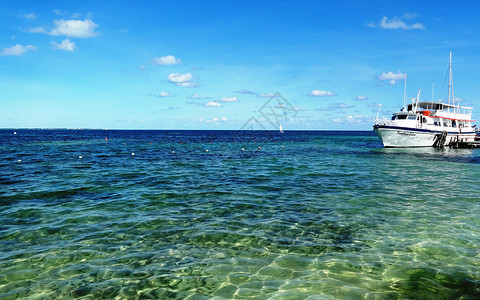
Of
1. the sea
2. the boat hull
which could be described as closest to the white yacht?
the boat hull

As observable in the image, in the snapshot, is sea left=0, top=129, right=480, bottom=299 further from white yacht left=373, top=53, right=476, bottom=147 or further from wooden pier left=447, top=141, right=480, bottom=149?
wooden pier left=447, top=141, right=480, bottom=149

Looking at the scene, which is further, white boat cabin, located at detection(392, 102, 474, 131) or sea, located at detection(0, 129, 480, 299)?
white boat cabin, located at detection(392, 102, 474, 131)

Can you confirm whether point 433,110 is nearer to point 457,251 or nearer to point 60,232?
point 457,251

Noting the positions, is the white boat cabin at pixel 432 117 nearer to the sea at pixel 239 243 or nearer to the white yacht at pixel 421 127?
the white yacht at pixel 421 127

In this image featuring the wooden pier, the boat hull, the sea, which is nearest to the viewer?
the sea

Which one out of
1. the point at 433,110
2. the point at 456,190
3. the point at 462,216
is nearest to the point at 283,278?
the point at 462,216

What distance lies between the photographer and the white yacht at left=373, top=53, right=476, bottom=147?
47031 mm

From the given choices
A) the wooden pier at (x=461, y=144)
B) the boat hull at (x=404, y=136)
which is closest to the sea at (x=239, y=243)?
the boat hull at (x=404, y=136)

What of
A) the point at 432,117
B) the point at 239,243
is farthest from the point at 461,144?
the point at 239,243

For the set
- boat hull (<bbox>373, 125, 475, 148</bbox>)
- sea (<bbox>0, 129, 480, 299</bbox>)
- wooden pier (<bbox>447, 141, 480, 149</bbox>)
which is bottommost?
sea (<bbox>0, 129, 480, 299</bbox>)

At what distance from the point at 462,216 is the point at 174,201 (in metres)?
11.9

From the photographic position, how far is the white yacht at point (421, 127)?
47031mm

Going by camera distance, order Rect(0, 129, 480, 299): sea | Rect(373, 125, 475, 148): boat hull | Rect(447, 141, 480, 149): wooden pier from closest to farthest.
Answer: Rect(0, 129, 480, 299): sea → Rect(373, 125, 475, 148): boat hull → Rect(447, 141, 480, 149): wooden pier

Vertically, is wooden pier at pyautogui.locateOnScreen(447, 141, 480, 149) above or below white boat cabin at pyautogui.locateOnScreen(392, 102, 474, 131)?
below
